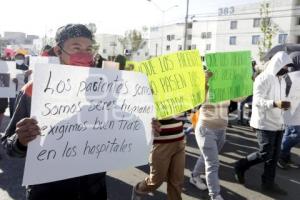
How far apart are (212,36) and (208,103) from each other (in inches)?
2277

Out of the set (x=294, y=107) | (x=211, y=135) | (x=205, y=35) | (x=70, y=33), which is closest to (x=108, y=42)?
(x=205, y=35)

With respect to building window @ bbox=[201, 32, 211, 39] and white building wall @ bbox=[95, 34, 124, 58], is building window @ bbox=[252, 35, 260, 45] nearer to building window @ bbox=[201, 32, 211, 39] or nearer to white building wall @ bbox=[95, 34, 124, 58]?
building window @ bbox=[201, 32, 211, 39]

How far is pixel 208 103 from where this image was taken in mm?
4113

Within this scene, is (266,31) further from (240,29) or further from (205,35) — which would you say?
(205,35)

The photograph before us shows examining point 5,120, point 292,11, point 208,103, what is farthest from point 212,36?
point 208,103

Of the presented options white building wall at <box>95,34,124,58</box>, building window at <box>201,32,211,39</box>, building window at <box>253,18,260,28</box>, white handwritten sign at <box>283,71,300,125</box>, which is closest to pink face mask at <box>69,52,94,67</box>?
white handwritten sign at <box>283,71,300,125</box>

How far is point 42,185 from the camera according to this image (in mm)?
2053

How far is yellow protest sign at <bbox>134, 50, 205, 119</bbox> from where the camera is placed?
2.96 meters

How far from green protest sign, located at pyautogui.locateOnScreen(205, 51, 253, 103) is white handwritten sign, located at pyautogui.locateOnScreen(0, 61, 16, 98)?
3283mm

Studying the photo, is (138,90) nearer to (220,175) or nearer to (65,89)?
(65,89)

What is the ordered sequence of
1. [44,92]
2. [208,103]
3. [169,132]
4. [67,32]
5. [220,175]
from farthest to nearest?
[220,175], [208,103], [169,132], [67,32], [44,92]

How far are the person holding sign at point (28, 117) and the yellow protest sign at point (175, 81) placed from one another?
81 centimetres

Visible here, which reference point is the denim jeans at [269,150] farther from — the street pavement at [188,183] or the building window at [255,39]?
the building window at [255,39]

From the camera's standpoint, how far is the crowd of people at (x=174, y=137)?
6.74 ft
